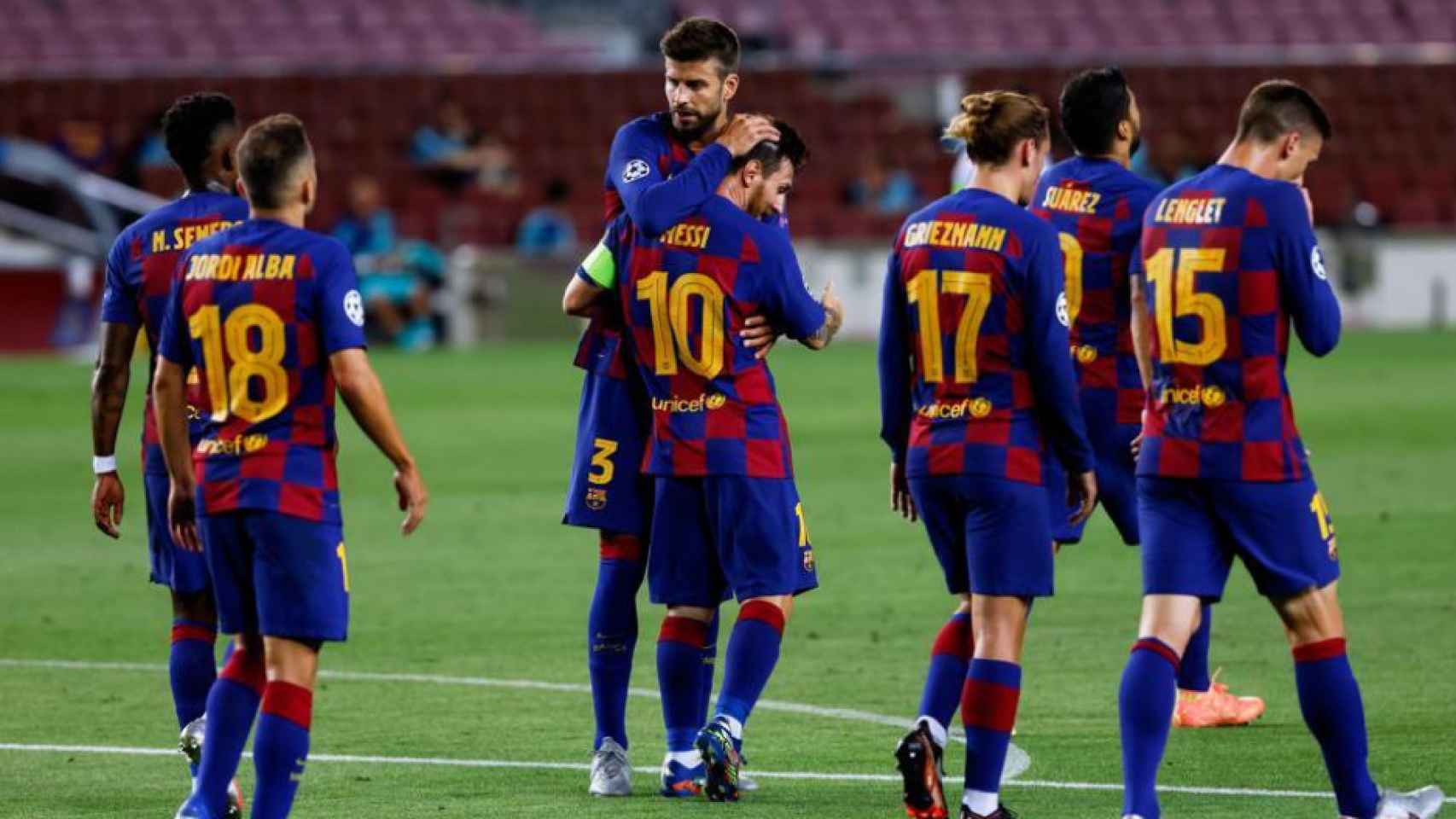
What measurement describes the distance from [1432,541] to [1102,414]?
208 inches

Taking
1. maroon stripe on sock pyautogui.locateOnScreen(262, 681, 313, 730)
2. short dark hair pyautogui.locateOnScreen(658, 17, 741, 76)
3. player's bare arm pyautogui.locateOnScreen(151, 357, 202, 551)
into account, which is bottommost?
maroon stripe on sock pyautogui.locateOnScreen(262, 681, 313, 730)

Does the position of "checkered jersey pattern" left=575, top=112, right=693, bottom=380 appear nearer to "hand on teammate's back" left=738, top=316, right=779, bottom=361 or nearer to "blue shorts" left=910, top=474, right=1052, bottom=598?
"hand on teammate's back" left=738, top=316, right=779, bottom=361

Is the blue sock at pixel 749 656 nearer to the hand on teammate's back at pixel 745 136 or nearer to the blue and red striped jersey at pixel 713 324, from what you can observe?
the blue and red striped jersey at pixel 713 324

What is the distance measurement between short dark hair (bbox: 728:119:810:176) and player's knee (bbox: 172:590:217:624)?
74.8 inches

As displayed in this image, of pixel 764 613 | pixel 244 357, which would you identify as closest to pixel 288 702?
pixel 244 357

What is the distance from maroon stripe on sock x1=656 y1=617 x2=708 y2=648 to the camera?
752 centimetres

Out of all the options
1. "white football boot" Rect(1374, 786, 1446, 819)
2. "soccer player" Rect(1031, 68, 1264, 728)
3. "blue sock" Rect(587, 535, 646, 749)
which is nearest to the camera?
"white football boot" Rect(1374, 786, 1446, 819)

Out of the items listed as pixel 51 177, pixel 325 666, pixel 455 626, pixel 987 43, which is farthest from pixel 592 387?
pixel 987 43

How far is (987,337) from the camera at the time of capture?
675 centimetres

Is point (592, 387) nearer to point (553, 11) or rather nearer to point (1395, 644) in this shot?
point (1395, 644)

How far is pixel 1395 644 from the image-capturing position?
32.6ft

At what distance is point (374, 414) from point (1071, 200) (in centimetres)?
279

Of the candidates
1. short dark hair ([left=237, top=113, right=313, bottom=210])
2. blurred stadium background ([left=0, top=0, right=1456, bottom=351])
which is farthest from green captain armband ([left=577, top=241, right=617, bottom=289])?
blurred stadium background ([left=0, top=0, right=1456, bottom=351])

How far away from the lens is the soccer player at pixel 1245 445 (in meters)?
6.36
